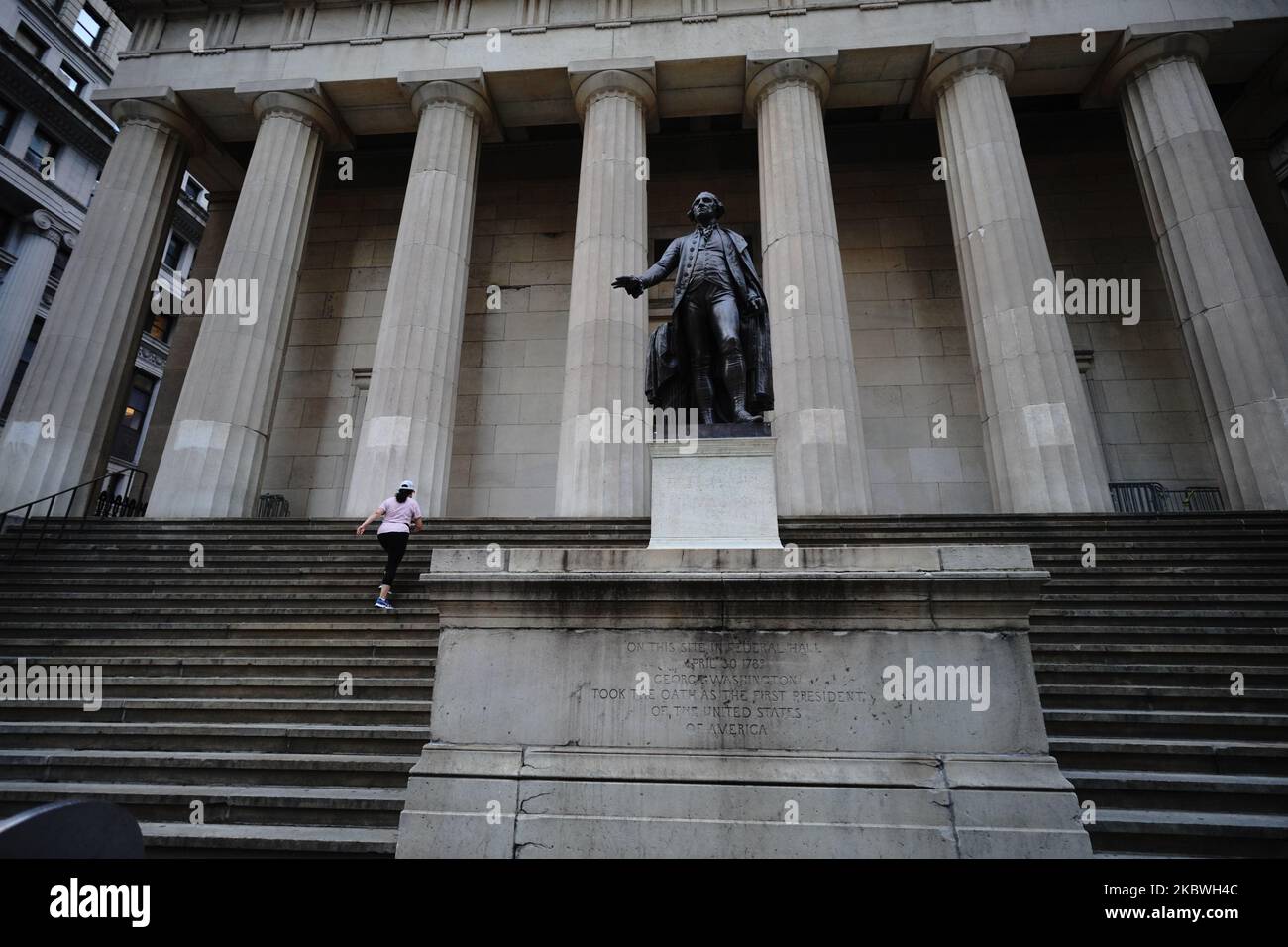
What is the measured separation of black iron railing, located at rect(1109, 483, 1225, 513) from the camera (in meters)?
17.5

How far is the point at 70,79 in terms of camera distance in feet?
107

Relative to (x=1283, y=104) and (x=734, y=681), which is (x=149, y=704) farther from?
(x=1283, y=104)

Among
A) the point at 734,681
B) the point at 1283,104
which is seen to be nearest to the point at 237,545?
the point at 734,681

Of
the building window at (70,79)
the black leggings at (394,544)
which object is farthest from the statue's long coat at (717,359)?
the building window at (70,79)

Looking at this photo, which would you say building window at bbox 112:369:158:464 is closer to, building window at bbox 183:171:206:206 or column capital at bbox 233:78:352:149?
building window at bbox 183:171:206:206

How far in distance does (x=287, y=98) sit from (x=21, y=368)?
21.0 metres

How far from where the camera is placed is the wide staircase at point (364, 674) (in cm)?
575

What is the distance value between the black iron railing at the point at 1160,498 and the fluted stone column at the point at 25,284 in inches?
1546

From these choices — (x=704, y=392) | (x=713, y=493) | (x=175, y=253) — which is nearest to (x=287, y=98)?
(x=704, y=392)

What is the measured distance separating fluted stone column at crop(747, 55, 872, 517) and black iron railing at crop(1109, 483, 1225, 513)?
817 centimetres

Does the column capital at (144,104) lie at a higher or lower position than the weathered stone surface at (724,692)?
higher

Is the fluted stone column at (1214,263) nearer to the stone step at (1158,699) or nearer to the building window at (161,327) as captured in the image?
the stone step at (1158,699)
